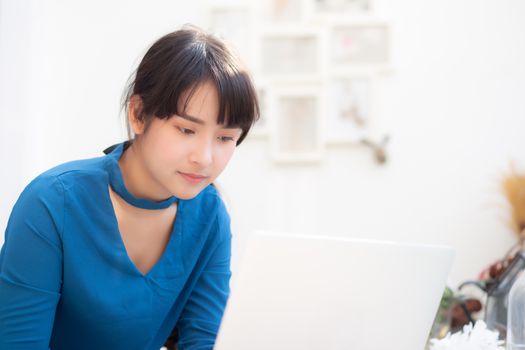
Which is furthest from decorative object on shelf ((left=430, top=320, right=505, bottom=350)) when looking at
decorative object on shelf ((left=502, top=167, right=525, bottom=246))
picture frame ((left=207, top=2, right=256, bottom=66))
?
picture frame ((left=207, top=2, right=256, bottom=66))

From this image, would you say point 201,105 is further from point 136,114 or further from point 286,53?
point 286,53

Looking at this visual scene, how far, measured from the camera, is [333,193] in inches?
114

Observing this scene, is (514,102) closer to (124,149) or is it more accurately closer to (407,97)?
(407,97)

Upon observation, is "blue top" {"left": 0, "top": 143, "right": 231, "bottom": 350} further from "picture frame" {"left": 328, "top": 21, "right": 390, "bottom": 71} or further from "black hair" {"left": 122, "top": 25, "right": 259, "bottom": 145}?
"picture frame" {"left": 328, "top": 21, "right": 390, "bottom": 71}

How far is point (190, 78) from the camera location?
1.13 meters

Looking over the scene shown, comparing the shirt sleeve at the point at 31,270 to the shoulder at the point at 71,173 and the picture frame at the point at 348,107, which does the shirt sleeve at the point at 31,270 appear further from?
the picture frame at the point at 348,107

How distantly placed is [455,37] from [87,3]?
1.63 meters

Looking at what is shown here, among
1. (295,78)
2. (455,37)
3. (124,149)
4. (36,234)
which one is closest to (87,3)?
(295,78)

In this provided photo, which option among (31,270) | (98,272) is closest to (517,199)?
(98,272)

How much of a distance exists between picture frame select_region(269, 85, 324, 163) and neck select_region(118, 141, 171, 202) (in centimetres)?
160

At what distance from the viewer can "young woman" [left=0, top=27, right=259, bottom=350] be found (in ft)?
3.68

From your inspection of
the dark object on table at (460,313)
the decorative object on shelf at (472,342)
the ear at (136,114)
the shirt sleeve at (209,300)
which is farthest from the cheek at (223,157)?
the dark object on table at (460,313)

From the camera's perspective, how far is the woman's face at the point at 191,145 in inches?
43.9

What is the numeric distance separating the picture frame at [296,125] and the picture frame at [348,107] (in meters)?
0.05
